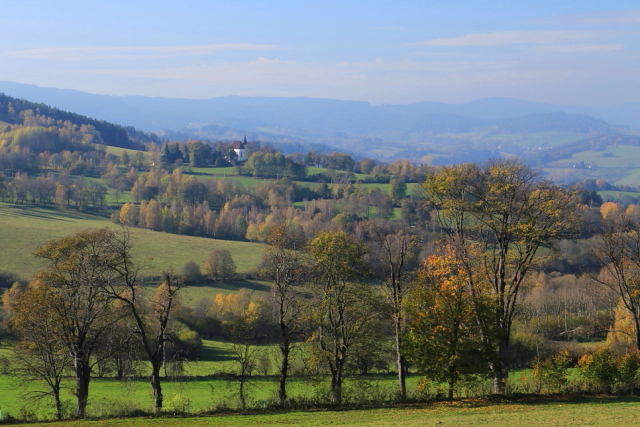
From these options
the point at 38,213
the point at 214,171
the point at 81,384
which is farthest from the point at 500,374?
the point at 214,171

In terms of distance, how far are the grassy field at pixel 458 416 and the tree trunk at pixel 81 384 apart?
2.05 m

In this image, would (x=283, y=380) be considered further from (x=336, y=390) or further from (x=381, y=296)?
(x=381, y=296)

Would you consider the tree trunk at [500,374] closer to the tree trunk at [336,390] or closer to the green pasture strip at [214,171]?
the tree trunk at [336,390]

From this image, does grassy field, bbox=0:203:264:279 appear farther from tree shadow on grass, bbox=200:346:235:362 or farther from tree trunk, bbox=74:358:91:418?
tree trunk, bbox=74:358:91:418

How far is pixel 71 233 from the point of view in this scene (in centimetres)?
9306

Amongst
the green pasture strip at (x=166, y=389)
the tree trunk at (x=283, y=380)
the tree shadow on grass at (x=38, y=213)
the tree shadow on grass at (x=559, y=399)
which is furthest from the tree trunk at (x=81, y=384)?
the tree shadow on grass at (x=38, y=213)

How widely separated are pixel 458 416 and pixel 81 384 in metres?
15.5

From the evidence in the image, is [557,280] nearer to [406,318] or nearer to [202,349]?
[202,349]

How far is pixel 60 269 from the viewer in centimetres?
2539

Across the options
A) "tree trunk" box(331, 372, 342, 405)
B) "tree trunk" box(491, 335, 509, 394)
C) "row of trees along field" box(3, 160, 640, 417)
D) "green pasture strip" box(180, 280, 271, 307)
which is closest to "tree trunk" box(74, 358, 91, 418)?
"row of trees along field" box(3, 160, 640, 417)

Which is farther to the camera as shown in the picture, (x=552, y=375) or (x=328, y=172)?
(x=328, y=172)

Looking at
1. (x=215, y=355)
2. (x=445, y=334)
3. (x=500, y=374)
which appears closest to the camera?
(x=445, y=334)

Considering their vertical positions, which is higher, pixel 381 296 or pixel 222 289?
pixel 381 296

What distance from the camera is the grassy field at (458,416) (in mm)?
19750
